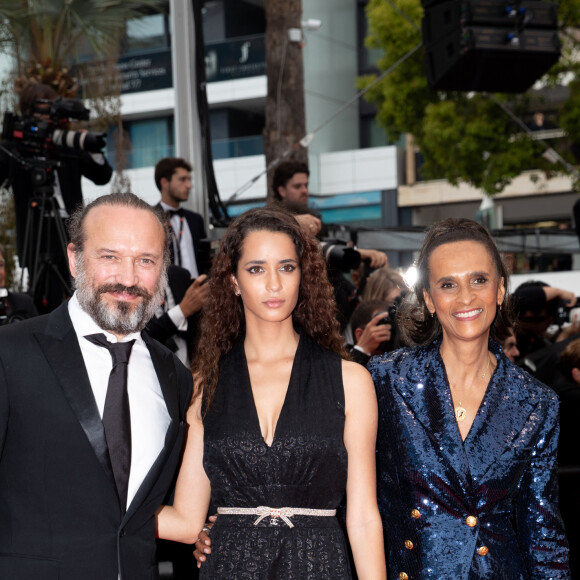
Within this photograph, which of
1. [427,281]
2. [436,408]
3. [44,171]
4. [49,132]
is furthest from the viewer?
[49,132]

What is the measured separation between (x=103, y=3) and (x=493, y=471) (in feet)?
16.3

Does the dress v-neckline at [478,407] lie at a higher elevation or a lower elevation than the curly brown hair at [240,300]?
lower

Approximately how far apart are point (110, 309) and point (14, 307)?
1869 millimetres

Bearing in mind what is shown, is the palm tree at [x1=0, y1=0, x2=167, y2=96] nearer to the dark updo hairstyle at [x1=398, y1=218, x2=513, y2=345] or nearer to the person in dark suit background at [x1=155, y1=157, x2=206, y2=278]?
the person in dark suit background at [x1=155, y1=157, x2=206, y2=278]

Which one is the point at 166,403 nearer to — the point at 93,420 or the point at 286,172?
the point at 93,420

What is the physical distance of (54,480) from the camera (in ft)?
7.33

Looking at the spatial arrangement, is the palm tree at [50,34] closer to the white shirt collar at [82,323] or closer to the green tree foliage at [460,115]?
the white shirt collar at [82,323]

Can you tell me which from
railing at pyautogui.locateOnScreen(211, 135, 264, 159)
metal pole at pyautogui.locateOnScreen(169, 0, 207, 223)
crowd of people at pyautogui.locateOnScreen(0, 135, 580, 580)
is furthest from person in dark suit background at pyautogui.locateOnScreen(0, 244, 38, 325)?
railing at pyautogui.locateOnScreen(211, 135, 264, 159)

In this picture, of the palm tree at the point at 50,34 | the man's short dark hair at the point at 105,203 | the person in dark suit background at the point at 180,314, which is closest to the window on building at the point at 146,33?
the palm tree at the point at 50,34

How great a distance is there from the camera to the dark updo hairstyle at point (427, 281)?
118 inches

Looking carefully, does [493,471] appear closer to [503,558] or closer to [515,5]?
[503,558]

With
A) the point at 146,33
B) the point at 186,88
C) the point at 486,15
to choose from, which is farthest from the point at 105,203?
the point at 486,15

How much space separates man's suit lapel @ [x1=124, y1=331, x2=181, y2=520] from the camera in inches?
92.1

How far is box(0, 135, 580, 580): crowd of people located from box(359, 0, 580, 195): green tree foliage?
40.9 ft
